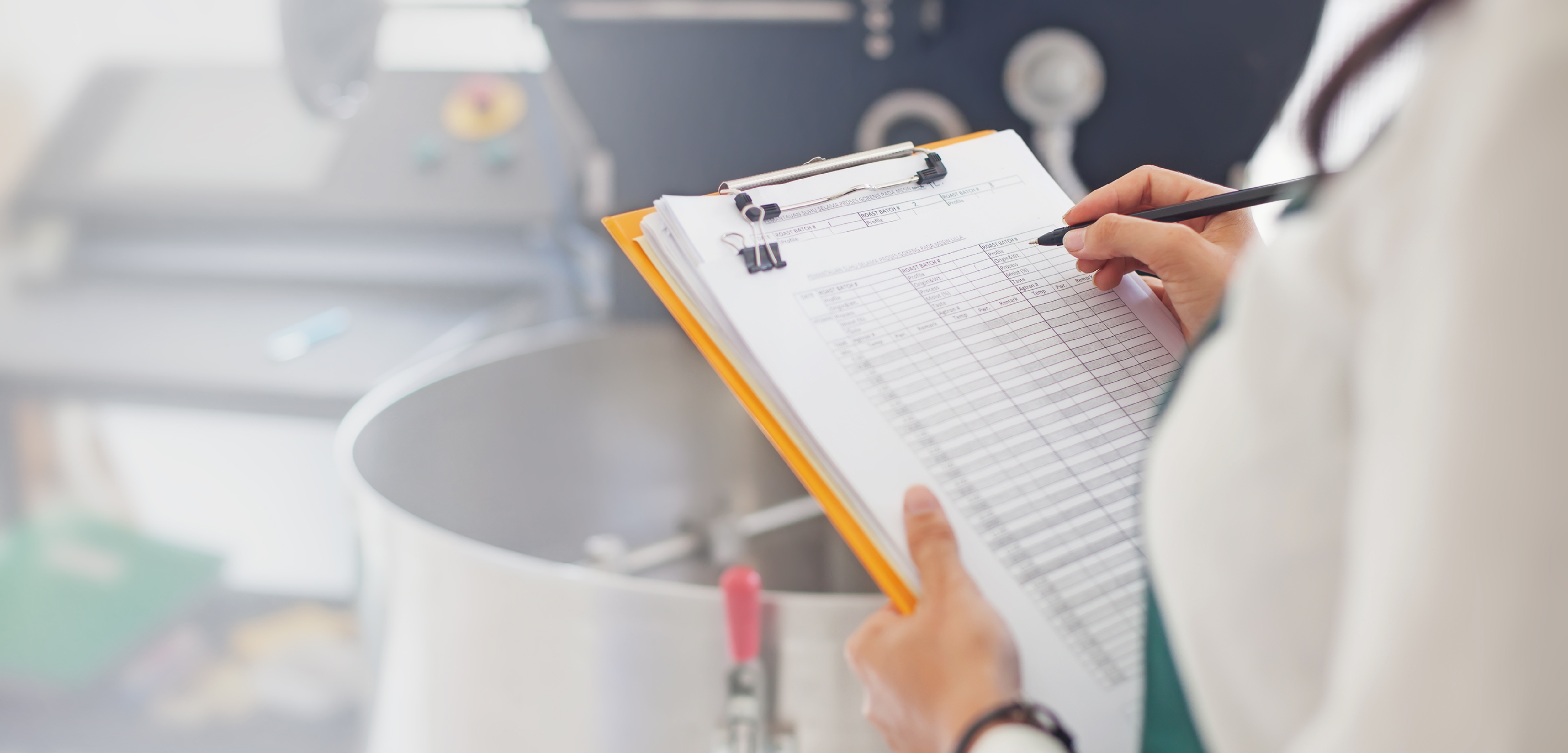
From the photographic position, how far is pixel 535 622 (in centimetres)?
58

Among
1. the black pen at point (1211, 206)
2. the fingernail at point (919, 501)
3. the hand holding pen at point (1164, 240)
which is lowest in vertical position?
the fingernail at point (919, 501)

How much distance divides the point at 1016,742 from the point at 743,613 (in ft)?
0.65

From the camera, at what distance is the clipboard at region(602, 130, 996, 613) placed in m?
0.44

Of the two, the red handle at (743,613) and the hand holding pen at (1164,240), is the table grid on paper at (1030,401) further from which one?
the red handle at (743,613)

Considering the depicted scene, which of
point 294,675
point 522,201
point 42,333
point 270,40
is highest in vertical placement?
point 270,40

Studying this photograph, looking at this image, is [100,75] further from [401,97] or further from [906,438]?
[906,438]

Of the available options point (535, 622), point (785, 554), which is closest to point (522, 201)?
point (785, 554)

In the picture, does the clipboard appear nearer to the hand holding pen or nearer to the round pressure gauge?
the hand holding pen

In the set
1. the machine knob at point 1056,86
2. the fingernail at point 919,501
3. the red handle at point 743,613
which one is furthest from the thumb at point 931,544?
the machine knob at point 1056,86

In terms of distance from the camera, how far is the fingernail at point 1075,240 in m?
0.54

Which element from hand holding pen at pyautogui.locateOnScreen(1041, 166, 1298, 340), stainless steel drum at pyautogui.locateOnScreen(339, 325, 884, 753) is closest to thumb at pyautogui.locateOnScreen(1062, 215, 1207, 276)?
hand holding pen at pyautogui.locateOnScreen(1041, 166, 1298, 340)

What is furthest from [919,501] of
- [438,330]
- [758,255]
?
[438,330]

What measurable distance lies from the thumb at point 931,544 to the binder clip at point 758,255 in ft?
0.43

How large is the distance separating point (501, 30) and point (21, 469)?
99 centimetres
